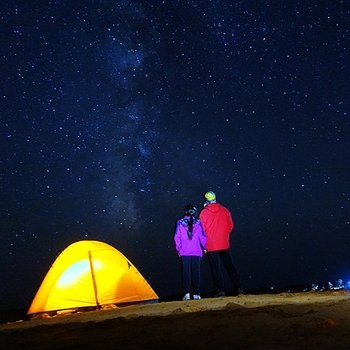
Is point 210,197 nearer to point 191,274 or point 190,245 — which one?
point 190,245

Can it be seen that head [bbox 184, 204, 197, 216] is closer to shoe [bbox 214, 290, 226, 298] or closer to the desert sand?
shoe [bbox 214, 290, 226, 298]

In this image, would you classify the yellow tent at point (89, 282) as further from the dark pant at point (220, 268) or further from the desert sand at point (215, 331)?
the desert sand at point (215, 331)

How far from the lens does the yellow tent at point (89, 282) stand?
845 cm

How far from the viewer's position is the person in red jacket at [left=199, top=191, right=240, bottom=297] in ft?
27.1

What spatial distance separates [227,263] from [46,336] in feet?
15.3

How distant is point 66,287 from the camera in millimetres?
8516

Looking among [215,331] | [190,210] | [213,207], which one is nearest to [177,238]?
[190,210]

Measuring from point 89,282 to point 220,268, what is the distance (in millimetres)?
2797

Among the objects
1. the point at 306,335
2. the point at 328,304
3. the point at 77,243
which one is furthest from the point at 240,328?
the point at 77,243

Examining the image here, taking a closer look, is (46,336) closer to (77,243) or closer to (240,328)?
(240,328)

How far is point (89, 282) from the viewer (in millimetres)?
8664

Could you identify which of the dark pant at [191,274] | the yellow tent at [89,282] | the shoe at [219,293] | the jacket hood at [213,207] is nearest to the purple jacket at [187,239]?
the dark pant at [191,274]

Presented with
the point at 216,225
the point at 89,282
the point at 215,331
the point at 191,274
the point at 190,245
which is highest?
the point at 216,225

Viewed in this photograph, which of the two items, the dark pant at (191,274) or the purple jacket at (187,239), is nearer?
the dark pant at (191,274)
